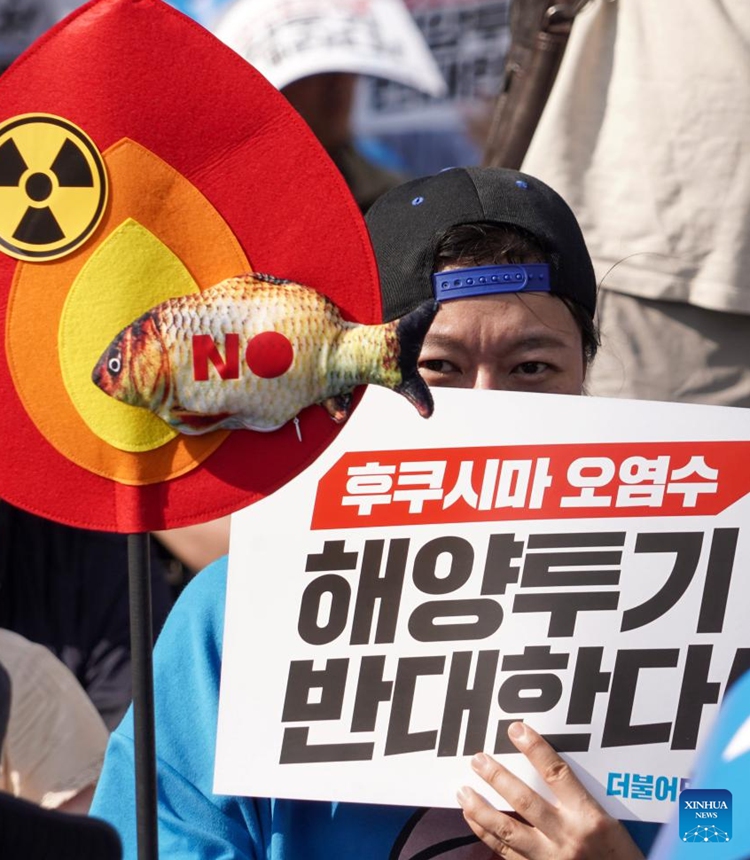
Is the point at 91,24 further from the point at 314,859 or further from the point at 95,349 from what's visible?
the point at 314,859

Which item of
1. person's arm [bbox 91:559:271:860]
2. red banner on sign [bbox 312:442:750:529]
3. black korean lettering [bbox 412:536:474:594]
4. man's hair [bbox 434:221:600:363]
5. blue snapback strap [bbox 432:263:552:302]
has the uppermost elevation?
man's hair [bbox 434:221:600:363]

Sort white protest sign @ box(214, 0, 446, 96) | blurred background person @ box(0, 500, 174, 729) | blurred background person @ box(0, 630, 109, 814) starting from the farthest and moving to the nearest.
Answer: white protest sign @ box(214, 0, 446, 96), blurred background person @ box(0, 500, 174, 729), blurred background person @ box(0, 630, 109, 814)

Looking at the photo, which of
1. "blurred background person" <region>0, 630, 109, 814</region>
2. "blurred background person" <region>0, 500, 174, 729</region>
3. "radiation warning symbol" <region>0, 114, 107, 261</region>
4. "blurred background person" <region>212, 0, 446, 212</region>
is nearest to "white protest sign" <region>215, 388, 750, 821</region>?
"radiation warning symbol" <region>0, 114, 107, 261</region>

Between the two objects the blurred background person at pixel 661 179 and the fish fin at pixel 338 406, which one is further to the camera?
the blurred background person at pixel 661 179

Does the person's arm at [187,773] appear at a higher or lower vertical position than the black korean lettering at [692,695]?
lower

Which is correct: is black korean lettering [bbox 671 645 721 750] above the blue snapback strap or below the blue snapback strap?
below

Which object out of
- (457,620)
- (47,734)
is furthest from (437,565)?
(47,734)

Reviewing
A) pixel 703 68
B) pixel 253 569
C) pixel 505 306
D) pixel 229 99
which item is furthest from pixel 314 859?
pixel 703 68

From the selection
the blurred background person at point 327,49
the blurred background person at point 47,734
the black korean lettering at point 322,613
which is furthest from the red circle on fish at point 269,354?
the blurred background person at point 327,49

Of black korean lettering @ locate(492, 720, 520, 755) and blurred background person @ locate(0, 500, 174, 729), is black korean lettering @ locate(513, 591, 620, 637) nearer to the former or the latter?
black korean lettering @ locate(492, 720, 520, 755)

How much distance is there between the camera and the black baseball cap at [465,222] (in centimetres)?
155

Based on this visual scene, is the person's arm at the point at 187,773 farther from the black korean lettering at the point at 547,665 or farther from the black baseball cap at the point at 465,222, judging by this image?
the black baseball cap at the point at 465,222

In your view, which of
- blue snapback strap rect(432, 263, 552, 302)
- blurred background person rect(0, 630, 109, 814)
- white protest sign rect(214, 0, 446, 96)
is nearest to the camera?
blue snapback strap rect(432, 263, 552, 302)

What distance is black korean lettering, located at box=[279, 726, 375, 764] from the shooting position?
4.37ft
